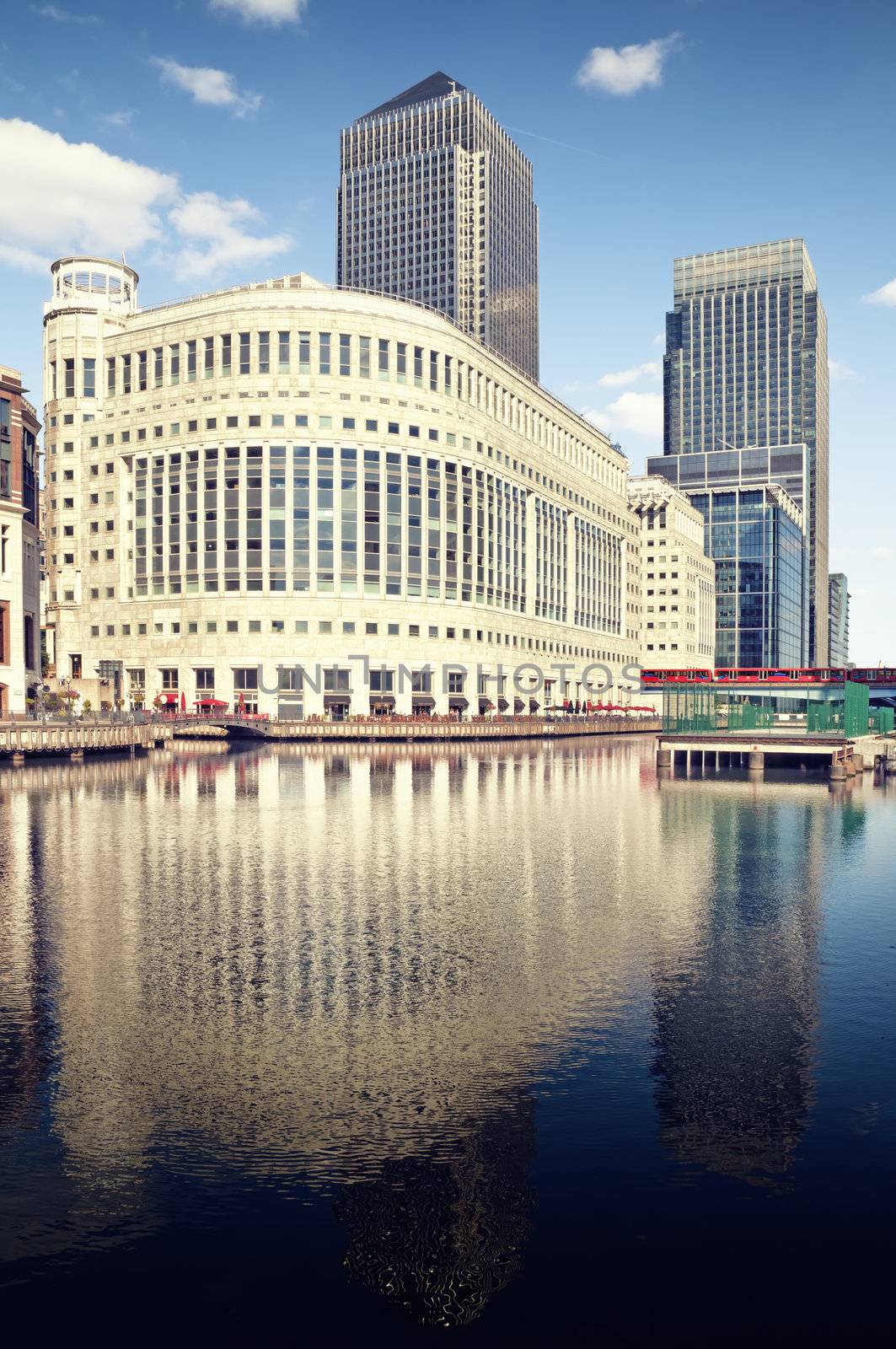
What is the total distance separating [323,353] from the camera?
461 feet

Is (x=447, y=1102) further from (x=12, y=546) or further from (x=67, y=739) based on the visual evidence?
(x=12, y=546)

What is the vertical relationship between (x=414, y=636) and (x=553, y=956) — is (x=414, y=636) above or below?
above

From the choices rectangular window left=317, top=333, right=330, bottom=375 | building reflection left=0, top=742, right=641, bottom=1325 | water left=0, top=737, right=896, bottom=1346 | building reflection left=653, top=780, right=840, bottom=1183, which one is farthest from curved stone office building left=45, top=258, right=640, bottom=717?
water left=0, top=737, right=896, bottom=1346

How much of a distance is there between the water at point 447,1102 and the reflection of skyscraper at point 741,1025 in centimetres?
8

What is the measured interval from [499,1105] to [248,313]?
137294 millimetres

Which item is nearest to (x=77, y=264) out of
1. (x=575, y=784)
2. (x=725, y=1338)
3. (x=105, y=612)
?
(x=105, y=612)

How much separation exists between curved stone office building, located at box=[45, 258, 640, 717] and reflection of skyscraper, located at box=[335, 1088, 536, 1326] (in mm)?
125009

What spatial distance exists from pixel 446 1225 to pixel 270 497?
433 feet

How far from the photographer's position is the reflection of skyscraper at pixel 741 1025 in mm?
13883

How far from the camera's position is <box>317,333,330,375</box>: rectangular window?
140 meters

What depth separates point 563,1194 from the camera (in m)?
12.3

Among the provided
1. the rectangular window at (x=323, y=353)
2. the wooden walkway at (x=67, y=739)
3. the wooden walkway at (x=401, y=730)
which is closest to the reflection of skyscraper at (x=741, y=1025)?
the wooden walkway at (x=67, y=739)

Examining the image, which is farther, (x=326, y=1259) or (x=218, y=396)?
(x=218, y=396)

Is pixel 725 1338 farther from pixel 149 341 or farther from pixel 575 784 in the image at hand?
pixel 149 341
